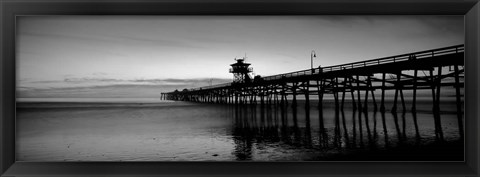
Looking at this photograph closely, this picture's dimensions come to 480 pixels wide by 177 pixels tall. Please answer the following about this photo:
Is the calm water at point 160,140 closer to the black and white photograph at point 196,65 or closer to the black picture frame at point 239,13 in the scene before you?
the black and white photograph at point 196,65

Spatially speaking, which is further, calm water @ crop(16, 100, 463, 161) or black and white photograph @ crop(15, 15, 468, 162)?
calm water @ crop(16, 100, 463, 161)

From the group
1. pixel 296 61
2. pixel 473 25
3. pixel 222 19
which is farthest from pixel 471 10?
pixel 222 19

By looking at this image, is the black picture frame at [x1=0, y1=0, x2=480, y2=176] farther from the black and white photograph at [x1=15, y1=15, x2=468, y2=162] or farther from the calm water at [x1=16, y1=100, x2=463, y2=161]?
the calm water at [x1=16, y1=100, x2=463, y2=161]

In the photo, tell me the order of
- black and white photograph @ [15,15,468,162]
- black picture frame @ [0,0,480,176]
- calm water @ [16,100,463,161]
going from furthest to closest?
calm water @ [16,100,463,161] < black and white photograph @ [15,15,468,162] < black picture frame @ [0,0,480,176]

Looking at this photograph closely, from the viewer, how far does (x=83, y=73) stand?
188 inches

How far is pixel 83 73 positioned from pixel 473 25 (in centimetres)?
511

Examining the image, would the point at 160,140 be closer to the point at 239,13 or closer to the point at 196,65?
the point at 196,65

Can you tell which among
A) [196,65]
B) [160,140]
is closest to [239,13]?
[196,65]

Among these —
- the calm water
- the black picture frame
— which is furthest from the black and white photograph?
the black picture frame

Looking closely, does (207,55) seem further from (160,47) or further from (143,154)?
(143,154)

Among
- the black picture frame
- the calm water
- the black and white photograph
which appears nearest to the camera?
the black picture frame

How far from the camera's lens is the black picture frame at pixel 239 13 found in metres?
3.91

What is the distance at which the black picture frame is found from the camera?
3.91 meters

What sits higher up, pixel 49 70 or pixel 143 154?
pixel 49 70
